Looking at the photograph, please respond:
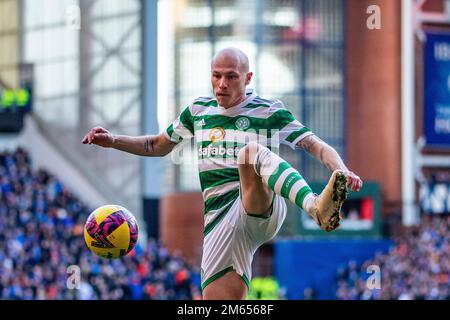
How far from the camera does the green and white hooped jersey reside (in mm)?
7688

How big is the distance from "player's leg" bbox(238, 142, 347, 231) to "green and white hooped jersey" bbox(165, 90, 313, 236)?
44 centimetres

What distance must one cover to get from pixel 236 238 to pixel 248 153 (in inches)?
33.7

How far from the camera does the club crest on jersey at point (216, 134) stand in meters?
7.73

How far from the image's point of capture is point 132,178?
38250 millimetres

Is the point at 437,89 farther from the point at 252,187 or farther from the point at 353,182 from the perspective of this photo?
the point at 353,182

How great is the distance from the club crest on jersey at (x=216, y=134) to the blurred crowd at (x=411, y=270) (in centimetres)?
1867

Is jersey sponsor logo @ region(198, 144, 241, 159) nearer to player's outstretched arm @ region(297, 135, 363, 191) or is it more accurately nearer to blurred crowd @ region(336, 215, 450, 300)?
player's outstretched arm @ region(297, 135, 363, 191)

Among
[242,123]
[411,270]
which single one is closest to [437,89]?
[411,270]

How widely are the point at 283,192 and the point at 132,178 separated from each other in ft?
103

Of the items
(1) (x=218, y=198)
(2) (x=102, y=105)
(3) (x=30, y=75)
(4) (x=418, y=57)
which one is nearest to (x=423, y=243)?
(4) (x=418, y=57)

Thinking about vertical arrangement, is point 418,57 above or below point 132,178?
above

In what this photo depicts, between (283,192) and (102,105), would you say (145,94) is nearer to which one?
(102,105)
